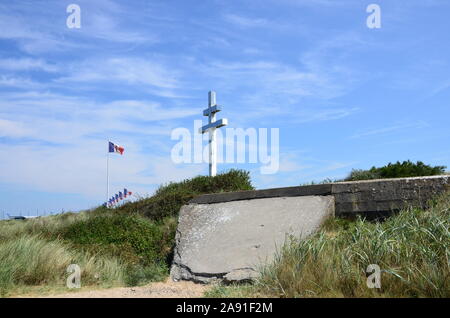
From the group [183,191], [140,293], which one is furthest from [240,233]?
[183,191]

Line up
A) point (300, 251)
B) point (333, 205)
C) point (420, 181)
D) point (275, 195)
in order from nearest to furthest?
point (300, 251) → point (420, 181) → point (333, 205) → point (275, 195)

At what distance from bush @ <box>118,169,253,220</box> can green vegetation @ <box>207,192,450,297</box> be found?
7.17m

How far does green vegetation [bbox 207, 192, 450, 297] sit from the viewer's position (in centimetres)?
470

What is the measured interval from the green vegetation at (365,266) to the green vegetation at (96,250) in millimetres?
2696

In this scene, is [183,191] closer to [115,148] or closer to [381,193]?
[381,193]

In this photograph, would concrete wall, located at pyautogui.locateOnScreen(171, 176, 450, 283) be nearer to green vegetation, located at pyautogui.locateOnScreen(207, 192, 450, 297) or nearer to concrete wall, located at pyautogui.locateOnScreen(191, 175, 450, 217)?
concrete wall, located at pyautogui.locateOnScreen(191, 175, 450, 217)

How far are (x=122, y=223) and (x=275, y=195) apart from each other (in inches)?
146

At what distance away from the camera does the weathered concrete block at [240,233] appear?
7.02 m

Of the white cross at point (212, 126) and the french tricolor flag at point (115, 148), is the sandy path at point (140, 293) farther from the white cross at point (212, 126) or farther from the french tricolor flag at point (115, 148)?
the french tricolor flag at point (115, 148)

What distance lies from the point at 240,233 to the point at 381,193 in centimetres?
245

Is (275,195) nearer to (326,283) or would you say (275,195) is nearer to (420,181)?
(420,181)

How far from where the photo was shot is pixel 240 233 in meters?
7.89

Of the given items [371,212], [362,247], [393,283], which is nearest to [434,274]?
[393,283]
